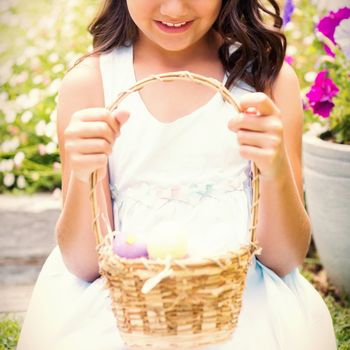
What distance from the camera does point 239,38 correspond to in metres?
2.24

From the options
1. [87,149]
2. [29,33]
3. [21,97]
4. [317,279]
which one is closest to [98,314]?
[87,149]

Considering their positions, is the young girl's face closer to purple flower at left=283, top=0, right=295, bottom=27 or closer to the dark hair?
the dark hair

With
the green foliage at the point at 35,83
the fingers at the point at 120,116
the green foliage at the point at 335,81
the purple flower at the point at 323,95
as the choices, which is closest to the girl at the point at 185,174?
the fingers at the point at 120,116

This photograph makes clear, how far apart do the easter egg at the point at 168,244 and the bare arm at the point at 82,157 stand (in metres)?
0.20

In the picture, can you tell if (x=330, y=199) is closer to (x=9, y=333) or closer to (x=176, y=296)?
(x=9, y=333)

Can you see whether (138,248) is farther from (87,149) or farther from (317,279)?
(317,279)

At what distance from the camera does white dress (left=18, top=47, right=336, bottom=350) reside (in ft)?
6.23

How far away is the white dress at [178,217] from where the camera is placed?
1.90m

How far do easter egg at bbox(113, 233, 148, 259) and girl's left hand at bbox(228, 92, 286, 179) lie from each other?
30 centimetres

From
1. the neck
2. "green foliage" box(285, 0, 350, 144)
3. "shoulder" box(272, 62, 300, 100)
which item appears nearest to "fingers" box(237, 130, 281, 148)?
"shoulder" box(272, 62, 300, 100)

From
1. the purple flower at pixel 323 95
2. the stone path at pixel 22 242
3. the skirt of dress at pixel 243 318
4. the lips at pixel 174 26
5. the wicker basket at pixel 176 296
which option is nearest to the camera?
the wicker basket at pixel 176 296

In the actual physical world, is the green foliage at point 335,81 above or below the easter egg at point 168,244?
below

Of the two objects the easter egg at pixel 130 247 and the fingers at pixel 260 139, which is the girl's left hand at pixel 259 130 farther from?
the easter egg at pixel 130 247

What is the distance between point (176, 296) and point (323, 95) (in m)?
1.61
